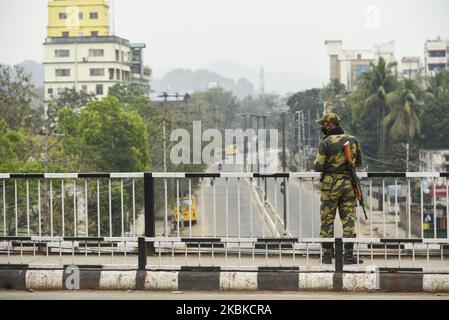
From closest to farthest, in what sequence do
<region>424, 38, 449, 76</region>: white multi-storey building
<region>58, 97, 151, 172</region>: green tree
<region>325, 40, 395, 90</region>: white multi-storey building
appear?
1. <region>58, 97, 151, 172</region>: green tree
2. <region>325, 40, 395, 90</region>: white multi-storey building
3. <region>424, 38, 449, 76</region>: white multi-storey building

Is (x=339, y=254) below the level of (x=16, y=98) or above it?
below

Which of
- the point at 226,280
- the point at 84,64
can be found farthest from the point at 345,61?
the point at 226,280

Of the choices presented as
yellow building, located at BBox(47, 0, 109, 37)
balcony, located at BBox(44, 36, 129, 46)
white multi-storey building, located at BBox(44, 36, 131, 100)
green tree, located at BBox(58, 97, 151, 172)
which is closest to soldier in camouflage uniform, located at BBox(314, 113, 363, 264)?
green tree, located at BBox(58, 97, 151, 172)

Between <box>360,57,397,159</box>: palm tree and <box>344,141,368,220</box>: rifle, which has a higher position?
<box>360,57,397,159</box>: palm tree

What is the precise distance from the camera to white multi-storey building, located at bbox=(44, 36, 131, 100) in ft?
288

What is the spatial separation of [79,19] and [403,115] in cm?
4817

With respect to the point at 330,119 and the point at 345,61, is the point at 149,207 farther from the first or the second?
the point at 345,61

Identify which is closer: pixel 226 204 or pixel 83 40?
pixel 226 204

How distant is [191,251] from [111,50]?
82089mm

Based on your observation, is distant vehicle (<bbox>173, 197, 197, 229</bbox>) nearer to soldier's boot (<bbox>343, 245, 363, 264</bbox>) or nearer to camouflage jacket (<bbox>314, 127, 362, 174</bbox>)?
camouflage jacket (<bbox>314, 127, 362, 174</bbox>)

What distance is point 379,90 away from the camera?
60469 mm

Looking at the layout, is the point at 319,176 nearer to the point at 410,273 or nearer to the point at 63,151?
the point at 410,273

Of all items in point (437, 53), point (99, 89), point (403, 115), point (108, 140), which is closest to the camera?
point (108, 140)

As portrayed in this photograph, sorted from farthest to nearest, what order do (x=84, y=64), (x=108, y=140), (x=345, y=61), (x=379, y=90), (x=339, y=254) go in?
(x=345, y=61) < (x=84, y=64) < (x=379, y=90) < (x=108, y=140) < (x=339, y=254)
